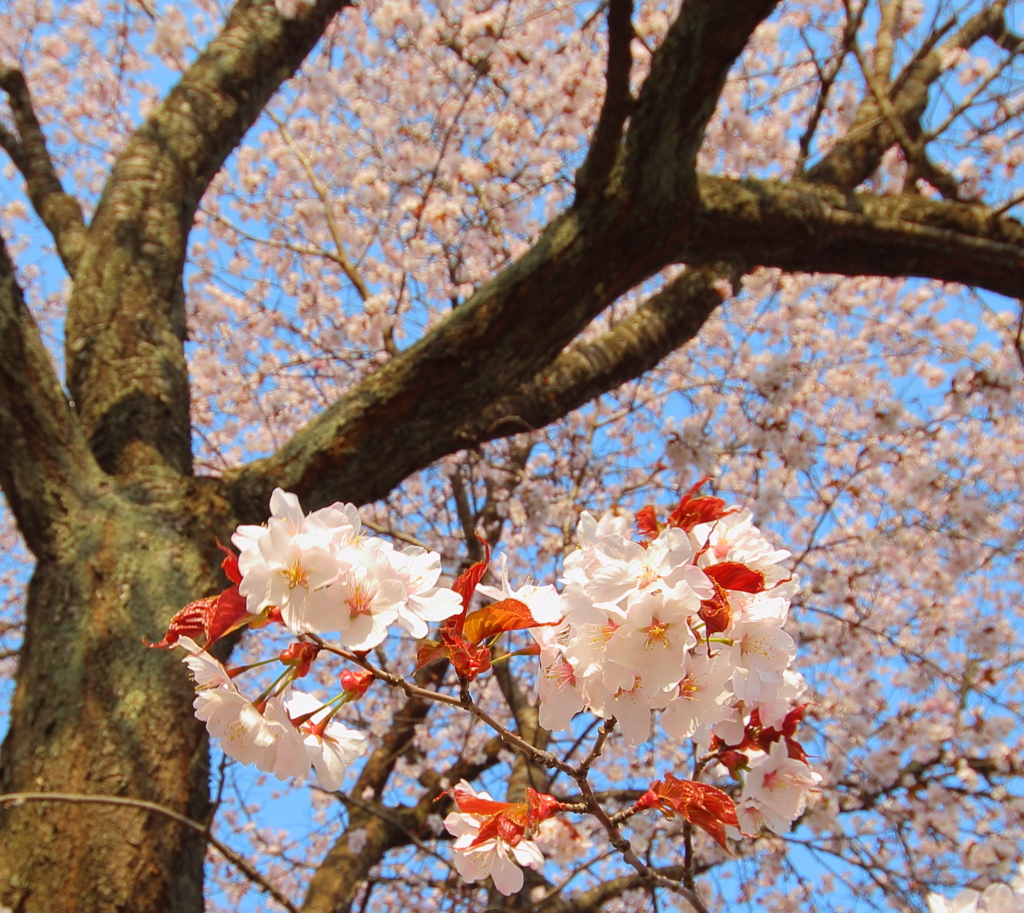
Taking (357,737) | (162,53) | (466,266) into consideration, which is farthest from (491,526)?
(162,53)

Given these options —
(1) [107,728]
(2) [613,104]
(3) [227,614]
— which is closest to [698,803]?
(3) [227,614]

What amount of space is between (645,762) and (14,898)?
401 cm

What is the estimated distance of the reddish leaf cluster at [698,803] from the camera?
83cm

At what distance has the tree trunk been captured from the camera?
1.45 m

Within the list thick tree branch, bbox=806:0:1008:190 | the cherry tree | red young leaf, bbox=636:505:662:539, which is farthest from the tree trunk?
thick tree branch, bbox=806:0:1008:190

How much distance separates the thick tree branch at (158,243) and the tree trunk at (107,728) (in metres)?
0.34

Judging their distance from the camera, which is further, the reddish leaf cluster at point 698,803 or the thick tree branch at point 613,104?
the thick tree branch at point 613,104

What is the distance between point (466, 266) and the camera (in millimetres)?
4727

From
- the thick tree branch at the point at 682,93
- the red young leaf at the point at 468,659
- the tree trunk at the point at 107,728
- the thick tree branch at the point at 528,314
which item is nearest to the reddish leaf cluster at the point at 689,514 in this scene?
the red young leaf at the point at 468,659

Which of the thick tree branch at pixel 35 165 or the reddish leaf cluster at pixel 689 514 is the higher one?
the thick tree branch at pixel 35 165

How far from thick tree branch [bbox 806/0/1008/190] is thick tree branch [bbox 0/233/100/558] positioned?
305cm

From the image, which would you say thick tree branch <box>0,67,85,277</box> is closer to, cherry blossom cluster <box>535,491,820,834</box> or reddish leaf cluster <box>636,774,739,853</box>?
cherry blossom cluster <box>535,491,820,834</box>

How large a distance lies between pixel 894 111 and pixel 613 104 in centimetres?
150

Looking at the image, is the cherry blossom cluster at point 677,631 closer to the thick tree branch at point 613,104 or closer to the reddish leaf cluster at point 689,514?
the reddish leaf cluster at point 689,514
